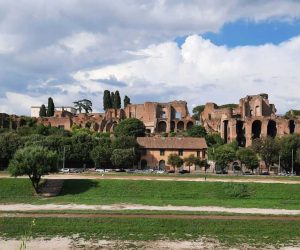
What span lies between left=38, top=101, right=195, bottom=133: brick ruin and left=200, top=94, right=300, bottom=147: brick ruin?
8329 mm

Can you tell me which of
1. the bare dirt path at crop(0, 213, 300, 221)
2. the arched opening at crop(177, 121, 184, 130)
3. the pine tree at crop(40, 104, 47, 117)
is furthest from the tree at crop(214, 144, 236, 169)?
the pine tree at crop(40, 104, 47, 117)

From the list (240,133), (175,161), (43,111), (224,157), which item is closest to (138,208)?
(224,157)

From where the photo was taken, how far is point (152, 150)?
78.4 m

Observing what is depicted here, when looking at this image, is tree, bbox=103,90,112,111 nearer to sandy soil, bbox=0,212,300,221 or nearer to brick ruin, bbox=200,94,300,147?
brick ruin, bbox=200,94,300,147

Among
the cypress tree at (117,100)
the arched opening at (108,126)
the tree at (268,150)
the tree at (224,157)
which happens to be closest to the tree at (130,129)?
the arched opening at (108,126)

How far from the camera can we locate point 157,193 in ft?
152

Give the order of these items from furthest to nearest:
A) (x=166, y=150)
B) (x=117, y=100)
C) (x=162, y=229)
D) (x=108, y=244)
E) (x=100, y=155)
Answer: (x=117, y=100) < (x=166, y=150) < (x=100, y=155) < (x=162, y=229) < (x=108, y=244)

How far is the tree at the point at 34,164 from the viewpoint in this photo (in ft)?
151

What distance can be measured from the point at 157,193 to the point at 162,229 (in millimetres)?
17551

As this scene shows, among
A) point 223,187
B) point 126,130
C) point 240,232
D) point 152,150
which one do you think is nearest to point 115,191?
point 223,187

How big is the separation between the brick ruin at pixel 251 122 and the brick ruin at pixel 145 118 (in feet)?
27.3

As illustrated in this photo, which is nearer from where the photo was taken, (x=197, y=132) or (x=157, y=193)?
(x=157, y=193)

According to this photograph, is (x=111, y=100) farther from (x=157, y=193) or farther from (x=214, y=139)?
(x=157, y=193)

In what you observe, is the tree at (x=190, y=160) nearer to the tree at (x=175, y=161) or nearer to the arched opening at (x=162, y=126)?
the tree at (x=175, y=161)
